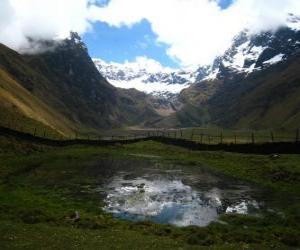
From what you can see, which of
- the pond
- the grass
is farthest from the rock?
the pond

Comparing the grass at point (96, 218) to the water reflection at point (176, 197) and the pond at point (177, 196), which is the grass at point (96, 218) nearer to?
the pond at point (177, 196)

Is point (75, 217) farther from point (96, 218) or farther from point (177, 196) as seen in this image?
point (177, 196)

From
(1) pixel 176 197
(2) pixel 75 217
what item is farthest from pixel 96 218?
(1) pixel 176 197

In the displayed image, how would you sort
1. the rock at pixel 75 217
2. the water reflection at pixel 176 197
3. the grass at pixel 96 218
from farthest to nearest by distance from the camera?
the water reflection at pixel 176 197, the rock at pixel 75 217, the grass at pixel 96 218

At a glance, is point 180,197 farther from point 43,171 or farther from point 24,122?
point 24,122

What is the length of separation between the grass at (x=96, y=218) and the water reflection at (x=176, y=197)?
2.67 m

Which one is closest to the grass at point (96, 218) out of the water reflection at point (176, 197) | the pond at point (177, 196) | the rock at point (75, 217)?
the rock at point (75, 217)

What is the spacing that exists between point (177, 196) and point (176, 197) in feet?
2.52

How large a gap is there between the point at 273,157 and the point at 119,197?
122 feet

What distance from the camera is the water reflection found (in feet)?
156

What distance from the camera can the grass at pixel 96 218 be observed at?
3447cm

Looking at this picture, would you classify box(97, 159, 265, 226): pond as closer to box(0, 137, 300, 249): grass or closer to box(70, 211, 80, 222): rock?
box(0, 137, 300, 249): grass

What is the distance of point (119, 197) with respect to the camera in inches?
2270

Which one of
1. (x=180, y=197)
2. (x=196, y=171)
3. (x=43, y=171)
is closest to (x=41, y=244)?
(x=180, y=197)
